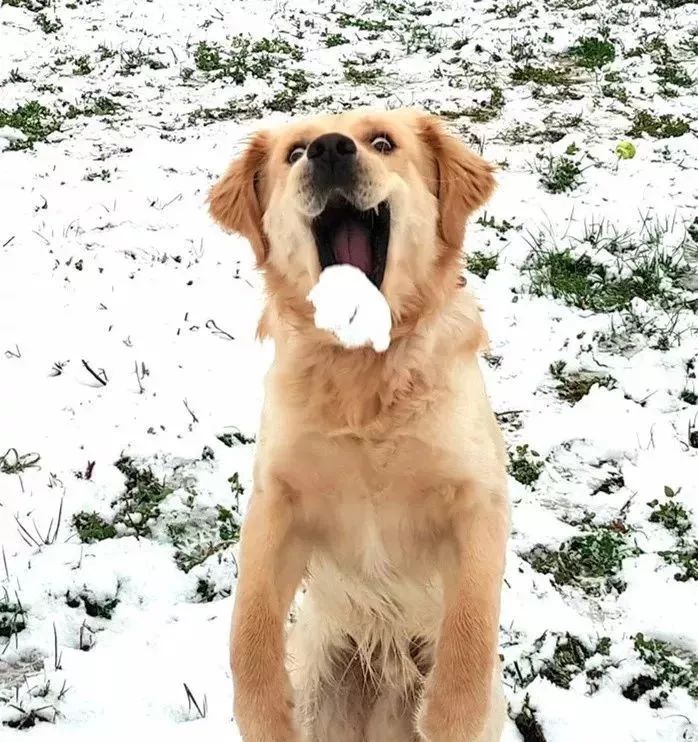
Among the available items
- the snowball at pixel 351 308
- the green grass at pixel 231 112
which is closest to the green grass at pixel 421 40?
the green grass at pixel 231 112

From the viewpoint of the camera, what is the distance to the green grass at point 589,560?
11.3ft

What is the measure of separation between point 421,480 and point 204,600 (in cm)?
122

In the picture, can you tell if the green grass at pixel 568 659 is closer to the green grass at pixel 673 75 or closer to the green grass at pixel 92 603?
the green grass at pixel 92 603

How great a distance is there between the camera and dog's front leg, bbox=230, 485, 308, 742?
250cm

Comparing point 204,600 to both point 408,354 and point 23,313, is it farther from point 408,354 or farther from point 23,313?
point 23,313

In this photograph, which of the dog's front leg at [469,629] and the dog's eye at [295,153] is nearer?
the dog's front leg at [469,629]

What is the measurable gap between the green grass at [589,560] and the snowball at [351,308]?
4.40ft

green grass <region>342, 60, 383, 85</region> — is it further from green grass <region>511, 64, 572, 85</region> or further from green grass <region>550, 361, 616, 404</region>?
green grass <region>550, 361, 616, 404</region>

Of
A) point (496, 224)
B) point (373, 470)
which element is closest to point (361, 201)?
point (373, 470)

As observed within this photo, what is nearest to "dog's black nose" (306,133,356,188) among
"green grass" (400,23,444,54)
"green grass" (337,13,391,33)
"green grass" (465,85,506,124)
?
"green grass" (465,85,506,124)

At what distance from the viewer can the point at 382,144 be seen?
303 cm

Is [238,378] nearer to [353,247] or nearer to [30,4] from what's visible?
[353,247]

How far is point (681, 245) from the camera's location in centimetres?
548

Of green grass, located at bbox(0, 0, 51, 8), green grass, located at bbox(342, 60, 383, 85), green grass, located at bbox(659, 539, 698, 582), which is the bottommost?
green grass, located at bbox(659, 539, 698, 582)
